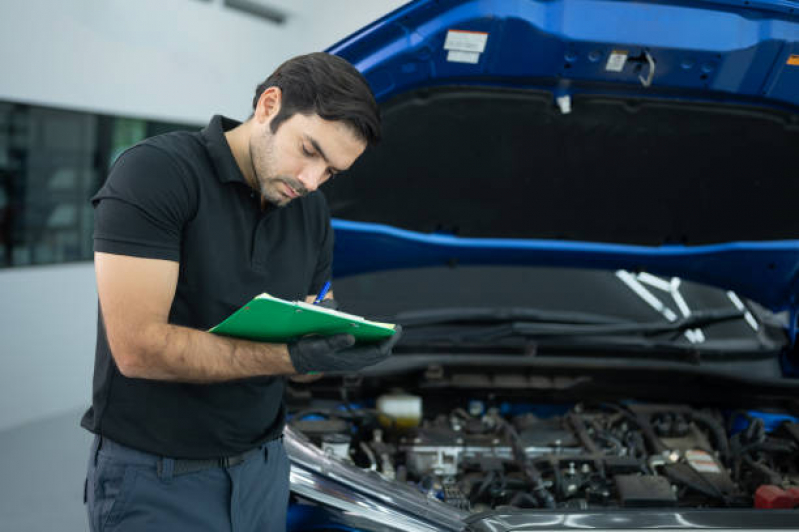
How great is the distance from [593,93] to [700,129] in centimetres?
35

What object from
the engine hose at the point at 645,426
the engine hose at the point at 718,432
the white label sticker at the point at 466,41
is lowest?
the engine hose at the point at 645,426

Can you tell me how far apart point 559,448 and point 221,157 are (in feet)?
4.22

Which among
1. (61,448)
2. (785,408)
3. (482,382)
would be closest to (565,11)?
(482,382)

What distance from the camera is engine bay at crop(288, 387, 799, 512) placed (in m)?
1.85

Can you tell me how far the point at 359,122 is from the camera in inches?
50.4

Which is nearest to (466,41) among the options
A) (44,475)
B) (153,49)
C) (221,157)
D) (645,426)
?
(221,157)

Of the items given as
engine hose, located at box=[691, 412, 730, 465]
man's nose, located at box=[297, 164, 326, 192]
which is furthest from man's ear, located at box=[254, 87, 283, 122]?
engine hose, located at box=[691, 412, 730, 465]

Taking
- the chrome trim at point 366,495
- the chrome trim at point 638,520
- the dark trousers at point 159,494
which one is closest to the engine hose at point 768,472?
the chrome trim at point 638,520

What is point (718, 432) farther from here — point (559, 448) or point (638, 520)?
point (638, 520)

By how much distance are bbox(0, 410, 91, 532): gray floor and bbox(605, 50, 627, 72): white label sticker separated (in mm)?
2778

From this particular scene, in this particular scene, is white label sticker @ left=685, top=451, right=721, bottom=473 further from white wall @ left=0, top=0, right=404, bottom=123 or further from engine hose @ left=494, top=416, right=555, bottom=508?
white wall @ left=0, top=0, right=404, bottom=123

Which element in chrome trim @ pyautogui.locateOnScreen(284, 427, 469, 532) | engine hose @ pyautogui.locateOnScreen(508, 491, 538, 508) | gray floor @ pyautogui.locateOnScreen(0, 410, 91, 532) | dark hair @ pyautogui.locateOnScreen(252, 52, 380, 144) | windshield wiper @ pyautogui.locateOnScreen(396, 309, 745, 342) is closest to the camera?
dark hair @ pyautogui.locateOnScreen(252, 52, 380, 144)

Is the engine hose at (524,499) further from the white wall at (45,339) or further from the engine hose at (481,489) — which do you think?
the white wall at (45,339)

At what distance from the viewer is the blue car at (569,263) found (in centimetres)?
184
